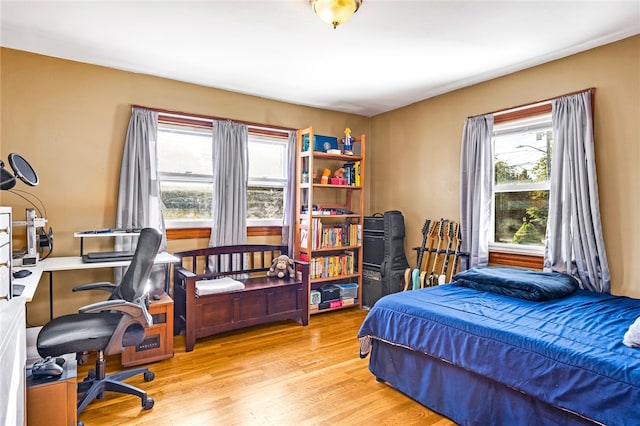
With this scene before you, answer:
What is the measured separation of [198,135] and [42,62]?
4.38ft

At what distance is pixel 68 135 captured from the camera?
3043 mm

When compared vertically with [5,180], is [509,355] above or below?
below

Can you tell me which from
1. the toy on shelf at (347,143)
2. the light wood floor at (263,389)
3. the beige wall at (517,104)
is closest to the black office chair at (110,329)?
the light wood floor at (263,389)

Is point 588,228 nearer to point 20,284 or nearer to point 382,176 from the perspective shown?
point 382,176

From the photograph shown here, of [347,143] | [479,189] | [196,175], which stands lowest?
[479,189]

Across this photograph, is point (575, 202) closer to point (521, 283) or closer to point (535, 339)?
point (521, 283)

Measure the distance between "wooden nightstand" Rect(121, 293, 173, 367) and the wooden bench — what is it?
0.19 m

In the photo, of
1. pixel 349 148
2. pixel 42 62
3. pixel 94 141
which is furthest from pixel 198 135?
pixel 349 148

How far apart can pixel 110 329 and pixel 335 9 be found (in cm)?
229

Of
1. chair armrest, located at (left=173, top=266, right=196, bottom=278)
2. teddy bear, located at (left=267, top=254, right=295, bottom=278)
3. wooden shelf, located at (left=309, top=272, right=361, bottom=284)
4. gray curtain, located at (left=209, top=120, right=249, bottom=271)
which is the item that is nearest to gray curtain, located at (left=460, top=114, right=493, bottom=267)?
wooden shelf, located at (left=309, top=272, right=361, bottom=284)

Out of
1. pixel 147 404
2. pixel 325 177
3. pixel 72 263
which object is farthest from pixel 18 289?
pixel 325 177

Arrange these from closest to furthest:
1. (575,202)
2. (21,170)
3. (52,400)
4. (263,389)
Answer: (52,400)
(21,170)
(263,389)
(575,202)

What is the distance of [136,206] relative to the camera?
10.6ft

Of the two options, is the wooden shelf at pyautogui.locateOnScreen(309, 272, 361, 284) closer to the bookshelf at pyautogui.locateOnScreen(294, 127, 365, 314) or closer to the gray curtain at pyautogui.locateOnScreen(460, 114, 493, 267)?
the bookshelf at pyautogui.locateOnScreen(294, 127, 365, 314)
